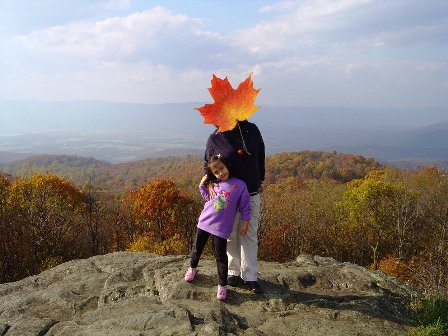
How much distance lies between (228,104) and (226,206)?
146cm

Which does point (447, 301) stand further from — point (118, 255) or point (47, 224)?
point (47, 224)

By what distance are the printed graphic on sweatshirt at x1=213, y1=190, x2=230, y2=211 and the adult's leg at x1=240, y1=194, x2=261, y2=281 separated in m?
0.45

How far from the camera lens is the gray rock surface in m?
4.75

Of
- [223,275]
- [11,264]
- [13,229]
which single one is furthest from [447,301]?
[13,229]

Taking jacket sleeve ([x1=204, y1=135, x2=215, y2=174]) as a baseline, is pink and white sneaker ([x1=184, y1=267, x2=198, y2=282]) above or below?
below

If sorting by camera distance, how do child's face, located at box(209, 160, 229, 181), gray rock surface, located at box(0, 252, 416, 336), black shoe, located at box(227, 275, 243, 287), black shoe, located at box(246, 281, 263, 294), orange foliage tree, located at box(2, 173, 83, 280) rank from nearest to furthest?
gray rock surface, located at box(0, 252, 416, 336) < child's face, located at box(209, 160, 229, 181) < black shoe, located at box(246, 281, 263, 294) < black shoe, located at box(227, 275, 243, 287) < orange foliage tree, located at box(2, 173, 83, 280)

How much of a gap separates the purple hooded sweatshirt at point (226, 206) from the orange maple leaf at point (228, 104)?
807mm

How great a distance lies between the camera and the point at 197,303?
5.30 meters

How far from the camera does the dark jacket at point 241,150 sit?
546 cm

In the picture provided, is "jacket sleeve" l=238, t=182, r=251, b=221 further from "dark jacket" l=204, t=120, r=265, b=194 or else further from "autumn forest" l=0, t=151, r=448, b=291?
"autumn forest" l=0, t=151, r=448, b=291

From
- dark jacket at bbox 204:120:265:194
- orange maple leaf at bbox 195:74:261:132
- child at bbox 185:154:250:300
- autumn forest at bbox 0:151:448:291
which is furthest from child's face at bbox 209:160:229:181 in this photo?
autumn forest at bbox 0:151:448:291

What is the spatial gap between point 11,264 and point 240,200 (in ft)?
74.4

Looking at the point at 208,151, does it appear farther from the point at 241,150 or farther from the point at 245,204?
the point at 245,204

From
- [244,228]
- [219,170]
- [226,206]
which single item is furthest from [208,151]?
[244,228]
